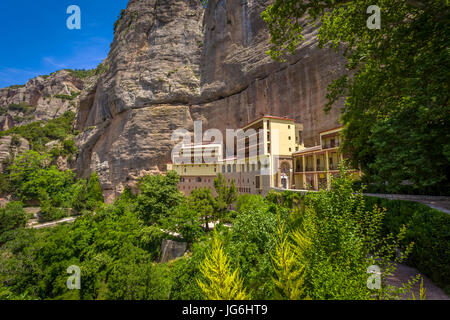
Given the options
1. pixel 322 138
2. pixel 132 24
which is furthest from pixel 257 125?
pixel 132 24

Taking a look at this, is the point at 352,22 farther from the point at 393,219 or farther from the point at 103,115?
the point at 103,115

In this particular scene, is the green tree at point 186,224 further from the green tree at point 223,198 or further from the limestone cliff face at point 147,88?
the limestone cliff face at point 147,88

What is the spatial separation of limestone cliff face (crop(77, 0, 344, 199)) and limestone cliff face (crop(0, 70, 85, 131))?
49991 millimetres

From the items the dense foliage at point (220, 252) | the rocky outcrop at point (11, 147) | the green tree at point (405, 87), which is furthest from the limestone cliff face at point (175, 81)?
the green tree at point (405, 87)

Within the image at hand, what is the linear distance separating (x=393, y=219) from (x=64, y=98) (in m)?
105

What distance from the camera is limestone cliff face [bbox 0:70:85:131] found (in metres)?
78.2

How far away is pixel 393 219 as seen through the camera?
8570 mm

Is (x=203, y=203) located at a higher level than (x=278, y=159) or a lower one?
lower

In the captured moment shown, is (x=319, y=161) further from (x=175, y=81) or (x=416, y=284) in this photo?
(x=175, y=81)

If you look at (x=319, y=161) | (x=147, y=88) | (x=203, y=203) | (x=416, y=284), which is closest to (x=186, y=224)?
(x=203, y=203)

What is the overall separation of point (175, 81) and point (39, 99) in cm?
8062

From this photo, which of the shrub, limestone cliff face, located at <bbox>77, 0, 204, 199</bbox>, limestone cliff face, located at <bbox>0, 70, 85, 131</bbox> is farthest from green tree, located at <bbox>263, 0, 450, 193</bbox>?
limestone cliff face, located at <bbox>0, 70, 85, 131</bbox>

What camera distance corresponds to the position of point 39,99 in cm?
8200

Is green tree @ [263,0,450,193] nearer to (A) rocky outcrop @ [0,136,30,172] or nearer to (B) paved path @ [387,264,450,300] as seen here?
(B) paved path @ [387,264,450,300]
